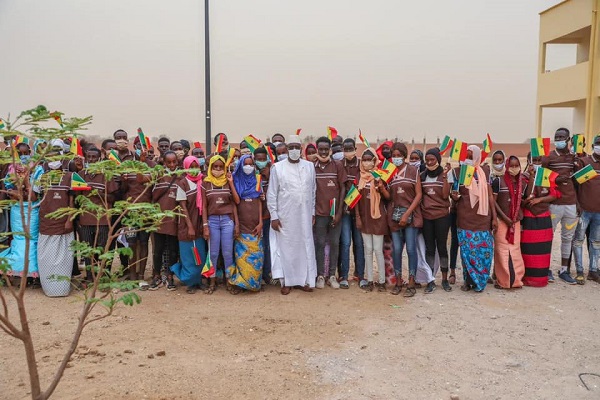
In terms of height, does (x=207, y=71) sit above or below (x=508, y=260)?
above

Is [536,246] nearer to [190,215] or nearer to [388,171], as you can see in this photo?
[388,171]

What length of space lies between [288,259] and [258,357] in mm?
2030

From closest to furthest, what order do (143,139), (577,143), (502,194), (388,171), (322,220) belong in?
(388,171) → (502,194) → (322,220) → (577,143) → (143,139)

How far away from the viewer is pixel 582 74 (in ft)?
54.3

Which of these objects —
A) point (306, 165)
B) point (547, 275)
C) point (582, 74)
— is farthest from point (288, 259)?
point (582, 74)

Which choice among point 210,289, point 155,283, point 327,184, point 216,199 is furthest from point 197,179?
point 327,184

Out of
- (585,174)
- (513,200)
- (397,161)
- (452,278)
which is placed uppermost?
(397,161)

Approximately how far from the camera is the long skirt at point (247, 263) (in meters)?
6.14

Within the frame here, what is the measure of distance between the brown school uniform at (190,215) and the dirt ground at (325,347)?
0.75 m

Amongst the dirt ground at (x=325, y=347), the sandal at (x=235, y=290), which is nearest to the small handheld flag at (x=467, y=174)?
the dirt ground at (x=325, y=347)

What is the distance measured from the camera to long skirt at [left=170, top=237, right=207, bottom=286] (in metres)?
6.22

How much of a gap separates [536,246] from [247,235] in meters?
3.69

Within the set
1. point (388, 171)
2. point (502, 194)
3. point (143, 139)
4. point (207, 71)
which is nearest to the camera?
point (388, 171)

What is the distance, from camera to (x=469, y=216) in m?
6.00
